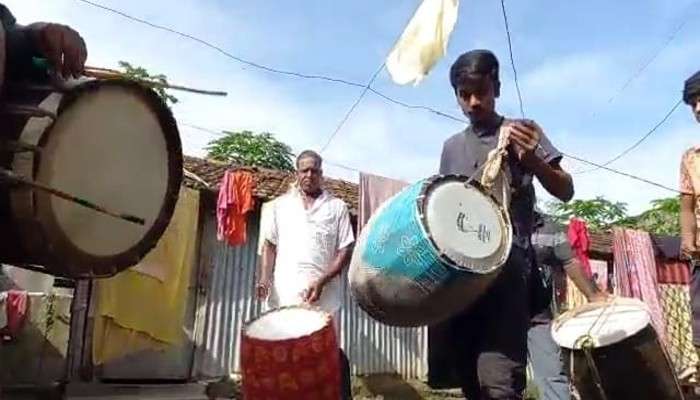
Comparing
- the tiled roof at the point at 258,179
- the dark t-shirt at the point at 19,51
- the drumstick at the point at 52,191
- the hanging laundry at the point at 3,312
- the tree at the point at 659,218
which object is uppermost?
the tree at the point at 659,218

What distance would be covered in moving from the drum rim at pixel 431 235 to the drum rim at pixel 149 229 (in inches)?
28.3

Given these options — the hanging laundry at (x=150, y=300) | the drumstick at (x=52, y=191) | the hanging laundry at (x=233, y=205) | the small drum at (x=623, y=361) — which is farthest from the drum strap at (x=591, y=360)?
the hanging laundry at (x=233, y=205)

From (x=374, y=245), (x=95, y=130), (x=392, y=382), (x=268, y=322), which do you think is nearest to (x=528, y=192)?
(x=374, y=245)

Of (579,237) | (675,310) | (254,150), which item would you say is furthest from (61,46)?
(254,150)

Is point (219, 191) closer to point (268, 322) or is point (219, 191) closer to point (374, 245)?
point (268, 322)

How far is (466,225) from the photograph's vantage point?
92.4 inches

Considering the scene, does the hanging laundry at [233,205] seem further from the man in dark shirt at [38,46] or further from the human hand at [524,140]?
the man in dark shirt at [38,46]

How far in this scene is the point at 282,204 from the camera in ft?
14.3

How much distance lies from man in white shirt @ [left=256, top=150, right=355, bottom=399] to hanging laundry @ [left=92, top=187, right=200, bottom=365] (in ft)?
10.0

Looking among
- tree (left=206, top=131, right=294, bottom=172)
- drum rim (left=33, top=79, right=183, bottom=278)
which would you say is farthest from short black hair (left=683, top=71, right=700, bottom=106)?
tree (left=206, top=131, right=294, bottom=172)

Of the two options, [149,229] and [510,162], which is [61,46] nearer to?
[149,229]

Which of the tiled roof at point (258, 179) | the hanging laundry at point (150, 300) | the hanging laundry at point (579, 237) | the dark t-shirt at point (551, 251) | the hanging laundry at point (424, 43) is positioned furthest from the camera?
the hanging laundry at point (579, 237)

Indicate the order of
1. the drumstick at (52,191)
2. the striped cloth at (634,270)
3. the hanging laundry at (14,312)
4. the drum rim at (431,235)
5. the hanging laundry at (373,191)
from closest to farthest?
the drumstick at (52,191), the drum rim at (431,235), the hanging laundry at (14,312), the hanging laundry at (373,191), the striped cloth at (634,270)

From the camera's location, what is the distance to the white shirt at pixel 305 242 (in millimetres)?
4086
